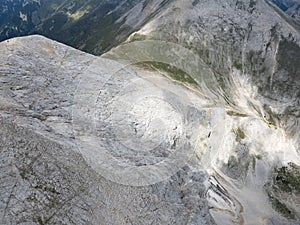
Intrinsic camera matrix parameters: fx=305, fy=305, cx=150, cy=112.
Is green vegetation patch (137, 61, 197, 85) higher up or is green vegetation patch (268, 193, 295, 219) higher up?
green vegetation patch (137, 61, 197, 85)

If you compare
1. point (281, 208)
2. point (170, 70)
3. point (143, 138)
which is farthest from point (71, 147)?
point (281, 208)

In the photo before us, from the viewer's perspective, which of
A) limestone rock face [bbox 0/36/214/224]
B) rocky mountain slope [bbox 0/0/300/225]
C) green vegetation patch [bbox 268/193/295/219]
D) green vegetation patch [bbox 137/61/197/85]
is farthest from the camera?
green vegetation patch [bbox 137/61/197/85]

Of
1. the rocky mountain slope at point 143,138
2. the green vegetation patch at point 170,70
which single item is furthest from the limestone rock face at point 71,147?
the green vegetation patch at point 170,70

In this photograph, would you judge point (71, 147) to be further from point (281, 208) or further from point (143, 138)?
point (281, 208)

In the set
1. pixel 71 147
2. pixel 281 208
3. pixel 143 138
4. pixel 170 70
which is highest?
pixel 71 147

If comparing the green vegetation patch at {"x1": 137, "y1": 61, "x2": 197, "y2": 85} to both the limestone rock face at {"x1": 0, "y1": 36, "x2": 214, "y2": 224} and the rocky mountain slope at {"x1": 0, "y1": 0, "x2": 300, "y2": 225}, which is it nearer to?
the rocky mountain slope at {"x1": 0, "y1": 0, "x2": 300, "y2": 225}

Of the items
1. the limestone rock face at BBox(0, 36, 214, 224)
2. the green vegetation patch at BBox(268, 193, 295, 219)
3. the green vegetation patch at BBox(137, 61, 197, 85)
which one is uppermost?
the limestone rock face at BBox(0, 36, 214, 224)

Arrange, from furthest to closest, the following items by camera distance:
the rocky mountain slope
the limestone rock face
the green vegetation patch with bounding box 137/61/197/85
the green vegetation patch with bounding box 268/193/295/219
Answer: the green vegetation patch with bounding box 137/61/197/85 < the green vegetation patch with bounding box 268/193/295/219 < the rocky mountain slope < the limestone rock face

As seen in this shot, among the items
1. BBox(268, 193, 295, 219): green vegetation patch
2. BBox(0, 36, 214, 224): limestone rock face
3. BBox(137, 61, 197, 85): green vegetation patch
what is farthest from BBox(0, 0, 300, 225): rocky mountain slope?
BBox(137, 61, 197, 85): green vegetation patch

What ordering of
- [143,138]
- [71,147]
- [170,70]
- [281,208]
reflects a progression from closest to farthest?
[71,147], [143,138], [281,208], [170,70]
